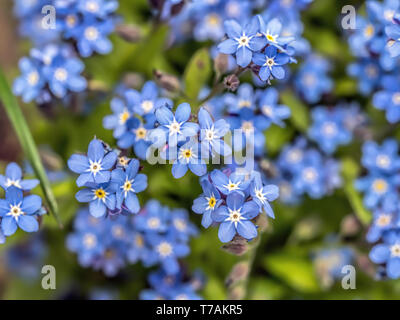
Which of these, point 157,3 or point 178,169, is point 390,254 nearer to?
point 178,169

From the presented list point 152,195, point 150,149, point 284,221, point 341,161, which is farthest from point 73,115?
point 341,161

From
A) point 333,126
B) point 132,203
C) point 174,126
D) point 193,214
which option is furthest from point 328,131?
point 132,203

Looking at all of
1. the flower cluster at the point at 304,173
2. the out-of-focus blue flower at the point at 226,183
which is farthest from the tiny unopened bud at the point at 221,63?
the flower cluster at the point at 304,173

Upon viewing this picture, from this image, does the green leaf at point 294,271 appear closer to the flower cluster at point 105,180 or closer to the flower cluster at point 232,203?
the flower cluster at point 232,203

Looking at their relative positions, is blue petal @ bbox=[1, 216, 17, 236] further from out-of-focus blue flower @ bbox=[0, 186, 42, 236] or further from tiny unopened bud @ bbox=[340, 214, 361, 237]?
tiny unopened bud @ bbox=[340, 214, 361, 237]

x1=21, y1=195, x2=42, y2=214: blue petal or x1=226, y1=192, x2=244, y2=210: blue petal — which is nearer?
x1=226, y1=192, x2=244, y2=210: blue petal

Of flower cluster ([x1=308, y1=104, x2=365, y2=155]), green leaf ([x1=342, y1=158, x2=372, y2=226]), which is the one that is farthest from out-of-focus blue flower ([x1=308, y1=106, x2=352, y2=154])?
green leaf ([x1=342, y1=158, x2=372, y2=226])
